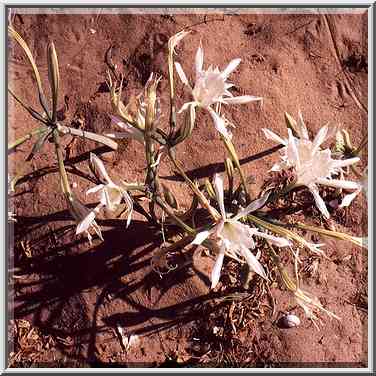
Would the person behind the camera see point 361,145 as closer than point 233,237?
No

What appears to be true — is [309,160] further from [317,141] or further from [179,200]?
[179,200]

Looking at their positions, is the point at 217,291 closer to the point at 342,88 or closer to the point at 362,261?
the point at 362,261

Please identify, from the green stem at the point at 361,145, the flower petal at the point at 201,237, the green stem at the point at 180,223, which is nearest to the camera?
the flower petal at the point at 201,237

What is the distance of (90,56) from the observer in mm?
1853

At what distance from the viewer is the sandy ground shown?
1717 mm

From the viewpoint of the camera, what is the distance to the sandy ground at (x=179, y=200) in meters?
1.72

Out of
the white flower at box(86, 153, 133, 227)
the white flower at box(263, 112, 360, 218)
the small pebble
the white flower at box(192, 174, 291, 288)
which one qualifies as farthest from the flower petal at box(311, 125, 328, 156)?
the small pebble

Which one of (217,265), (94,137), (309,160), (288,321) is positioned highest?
(94,137)

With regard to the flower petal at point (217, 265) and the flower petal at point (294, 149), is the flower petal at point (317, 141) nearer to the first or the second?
the flower petal at point (294, 149)

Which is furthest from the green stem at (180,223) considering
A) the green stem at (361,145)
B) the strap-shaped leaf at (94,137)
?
the green stem at (361,145)

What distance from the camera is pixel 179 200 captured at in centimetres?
Result: 176

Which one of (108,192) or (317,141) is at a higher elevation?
(317,141)

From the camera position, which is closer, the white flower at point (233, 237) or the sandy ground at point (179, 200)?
the white flower at point (233, 237)

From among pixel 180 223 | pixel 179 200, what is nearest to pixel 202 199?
pixel 180 223
